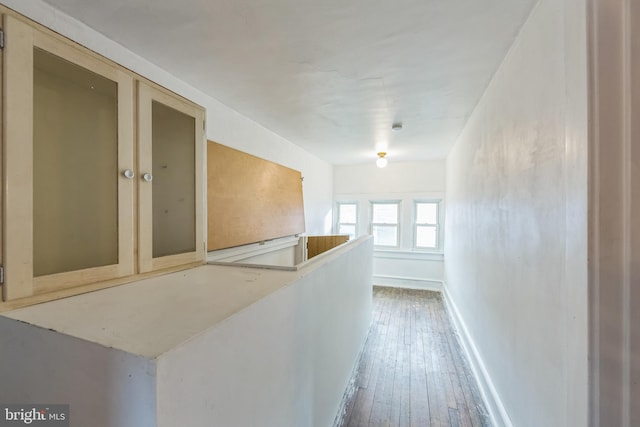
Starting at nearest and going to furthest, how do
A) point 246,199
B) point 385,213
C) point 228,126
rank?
point 228,126 < point 246,199 < point 385,213

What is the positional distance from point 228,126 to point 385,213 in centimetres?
356

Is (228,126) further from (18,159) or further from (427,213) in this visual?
(427,213)

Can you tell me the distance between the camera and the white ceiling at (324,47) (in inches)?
45.5

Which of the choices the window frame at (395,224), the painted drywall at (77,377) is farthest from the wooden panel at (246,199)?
the window frame at (395,224)

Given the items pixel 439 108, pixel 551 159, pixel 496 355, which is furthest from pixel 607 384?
pixel 439 108

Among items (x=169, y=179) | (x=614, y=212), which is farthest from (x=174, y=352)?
(x=169, y=179)

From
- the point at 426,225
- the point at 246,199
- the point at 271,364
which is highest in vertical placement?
the point at 246,199

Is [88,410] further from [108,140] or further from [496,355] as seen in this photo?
[496,355]

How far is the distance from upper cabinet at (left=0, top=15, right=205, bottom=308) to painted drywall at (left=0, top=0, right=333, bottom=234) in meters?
0.28

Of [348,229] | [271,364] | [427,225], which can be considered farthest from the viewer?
[348,229]

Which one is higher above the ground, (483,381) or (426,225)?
(426,225)

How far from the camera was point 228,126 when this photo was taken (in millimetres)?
2309

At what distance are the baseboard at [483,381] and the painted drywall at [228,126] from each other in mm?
2374

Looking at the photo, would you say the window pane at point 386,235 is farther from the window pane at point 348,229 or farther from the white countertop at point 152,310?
the white countertop at point 152,310
